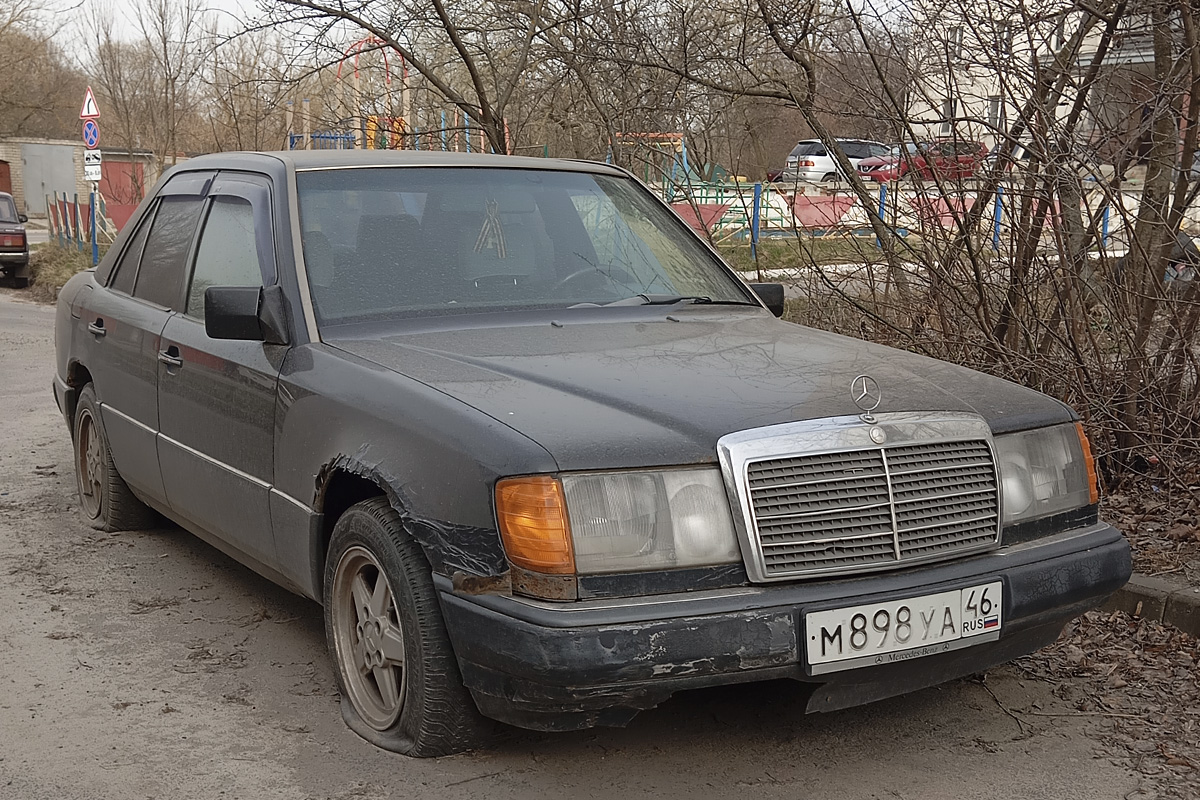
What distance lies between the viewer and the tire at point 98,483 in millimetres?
5691

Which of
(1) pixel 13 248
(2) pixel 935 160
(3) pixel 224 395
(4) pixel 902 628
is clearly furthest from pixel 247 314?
(1) pixel 13 248

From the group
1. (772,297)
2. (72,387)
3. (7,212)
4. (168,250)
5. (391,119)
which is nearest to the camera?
(772,297)

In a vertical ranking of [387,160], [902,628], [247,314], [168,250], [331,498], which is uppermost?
[387,160]

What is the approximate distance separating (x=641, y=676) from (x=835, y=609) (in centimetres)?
48

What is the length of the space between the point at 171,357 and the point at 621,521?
2429 mm

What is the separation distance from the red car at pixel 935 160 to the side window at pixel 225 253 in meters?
3.04

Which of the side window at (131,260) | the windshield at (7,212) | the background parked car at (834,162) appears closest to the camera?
the side window at (131,260)

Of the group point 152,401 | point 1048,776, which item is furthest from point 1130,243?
point 152,401

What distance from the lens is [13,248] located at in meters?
22.6

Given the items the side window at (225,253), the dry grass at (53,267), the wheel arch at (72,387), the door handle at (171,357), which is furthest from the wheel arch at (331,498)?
the dry grass at (53,267)

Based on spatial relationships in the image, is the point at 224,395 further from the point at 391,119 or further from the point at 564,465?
the point at 391,119

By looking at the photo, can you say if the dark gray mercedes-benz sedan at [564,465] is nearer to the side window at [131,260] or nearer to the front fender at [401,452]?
the front fender at [401,452]

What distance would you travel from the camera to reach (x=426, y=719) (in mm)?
3258

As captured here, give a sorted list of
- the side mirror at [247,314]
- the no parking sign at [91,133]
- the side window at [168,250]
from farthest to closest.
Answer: the no parking sign at [91,133] < the side window at [168,250] < the side mirror at [247,314]
